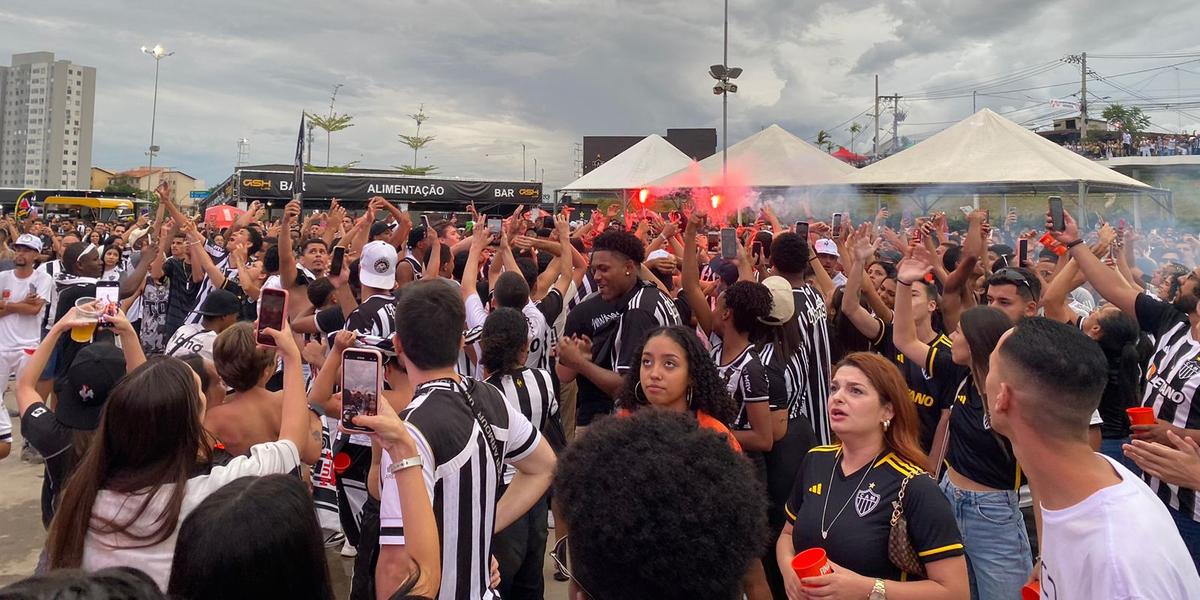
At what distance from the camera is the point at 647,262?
6.12 metres

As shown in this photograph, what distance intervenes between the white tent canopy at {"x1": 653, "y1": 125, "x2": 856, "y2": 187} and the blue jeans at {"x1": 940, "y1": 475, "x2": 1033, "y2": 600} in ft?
52.9

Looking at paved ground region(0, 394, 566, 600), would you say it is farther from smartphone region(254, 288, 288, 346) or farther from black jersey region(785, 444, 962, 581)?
black jersey region(785, 444, 962, 581)

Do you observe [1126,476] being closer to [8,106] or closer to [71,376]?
[71,376]

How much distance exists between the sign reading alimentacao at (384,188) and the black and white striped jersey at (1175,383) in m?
27.3

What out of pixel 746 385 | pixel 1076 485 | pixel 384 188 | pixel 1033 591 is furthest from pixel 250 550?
pixel 384 188

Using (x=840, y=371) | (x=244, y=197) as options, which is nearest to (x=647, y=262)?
(x=840, y=371)

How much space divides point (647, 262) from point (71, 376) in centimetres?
406

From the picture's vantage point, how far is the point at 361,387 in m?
1.95

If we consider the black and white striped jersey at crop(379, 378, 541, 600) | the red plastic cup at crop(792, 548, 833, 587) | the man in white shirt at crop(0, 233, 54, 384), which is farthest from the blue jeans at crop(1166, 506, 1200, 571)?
the man in white shirt at crop(0, 233, 54, 384)

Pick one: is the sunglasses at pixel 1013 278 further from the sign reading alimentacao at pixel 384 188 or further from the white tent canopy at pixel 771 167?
the sign reading alimentacao at pixel 384 188

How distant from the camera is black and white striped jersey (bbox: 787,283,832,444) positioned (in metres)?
4.47

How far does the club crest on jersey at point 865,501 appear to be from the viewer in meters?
2.50

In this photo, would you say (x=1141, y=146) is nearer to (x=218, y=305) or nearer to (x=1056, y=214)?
(x=1056, y=214)

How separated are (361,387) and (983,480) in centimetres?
274
